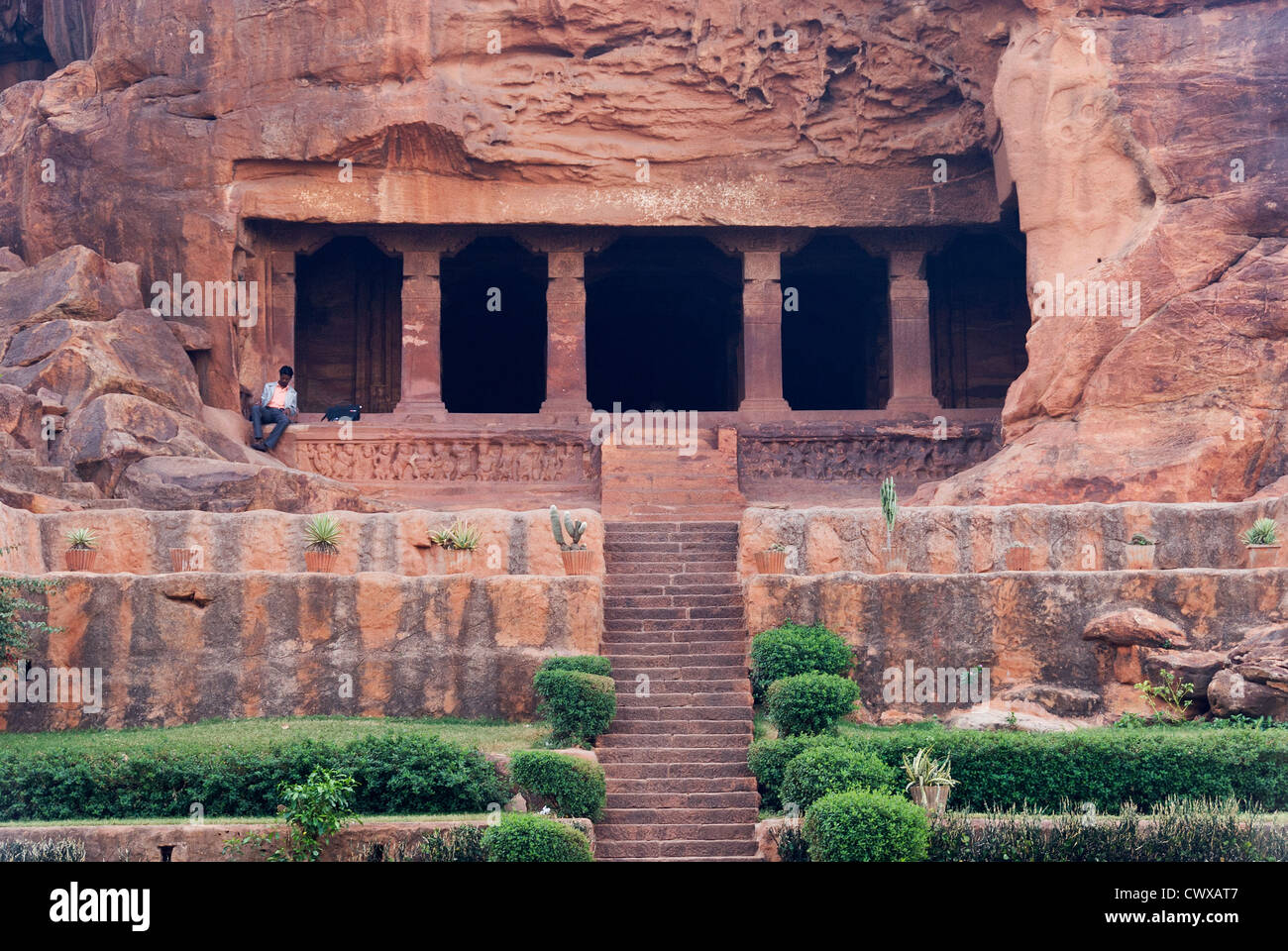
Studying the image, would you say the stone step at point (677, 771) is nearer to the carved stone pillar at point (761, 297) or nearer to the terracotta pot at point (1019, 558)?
the terracotta pot at point (1019, 558)

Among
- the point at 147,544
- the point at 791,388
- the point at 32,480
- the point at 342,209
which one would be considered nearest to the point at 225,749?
the point at 147,544

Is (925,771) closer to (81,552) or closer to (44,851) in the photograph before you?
(44,851)

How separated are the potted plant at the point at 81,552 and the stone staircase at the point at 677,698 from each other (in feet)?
14.2

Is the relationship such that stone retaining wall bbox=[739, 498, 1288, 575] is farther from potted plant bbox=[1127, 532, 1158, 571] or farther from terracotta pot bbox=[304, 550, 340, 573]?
terracotta pot bbox=[304, 550, 340, 573]

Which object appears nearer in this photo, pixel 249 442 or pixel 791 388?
pixel 249 442

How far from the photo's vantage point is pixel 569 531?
13.5 m

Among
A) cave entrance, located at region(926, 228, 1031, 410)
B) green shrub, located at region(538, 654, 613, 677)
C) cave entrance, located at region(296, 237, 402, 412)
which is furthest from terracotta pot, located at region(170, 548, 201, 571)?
cave entrance, located at region(926, 228, 1031, 410)

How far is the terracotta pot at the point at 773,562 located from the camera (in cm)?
1341

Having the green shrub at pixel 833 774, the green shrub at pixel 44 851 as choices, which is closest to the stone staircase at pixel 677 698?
the green shrub at pixel 833 774

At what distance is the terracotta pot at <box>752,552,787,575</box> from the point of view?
13406 mm

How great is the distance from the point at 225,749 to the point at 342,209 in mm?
11412

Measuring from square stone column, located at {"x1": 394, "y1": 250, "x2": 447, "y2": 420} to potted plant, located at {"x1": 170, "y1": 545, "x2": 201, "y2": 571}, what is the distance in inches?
293

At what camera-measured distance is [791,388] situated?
1070 inches

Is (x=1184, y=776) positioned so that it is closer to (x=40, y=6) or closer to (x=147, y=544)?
(x=147, y=544)
